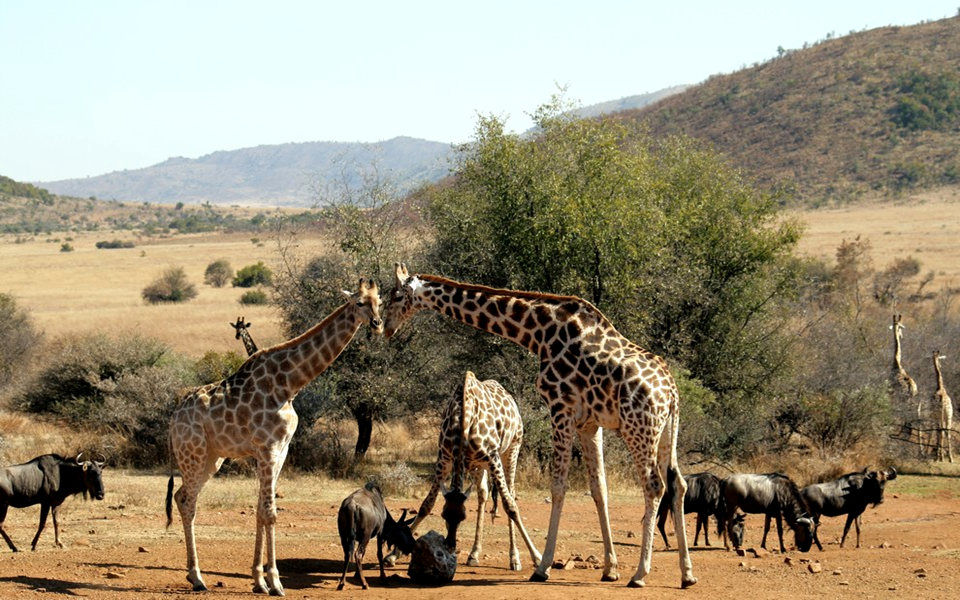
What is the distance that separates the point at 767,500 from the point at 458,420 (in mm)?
4801

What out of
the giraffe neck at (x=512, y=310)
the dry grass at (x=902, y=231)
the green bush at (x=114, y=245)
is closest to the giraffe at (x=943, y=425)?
the giraffe neck at (x=512, y=310)

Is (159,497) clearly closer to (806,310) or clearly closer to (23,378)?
(23,378)

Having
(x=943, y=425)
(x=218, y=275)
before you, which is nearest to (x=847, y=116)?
(x=218, y=275)

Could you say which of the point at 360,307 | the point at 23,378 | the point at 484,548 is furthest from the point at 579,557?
the point at 23,378

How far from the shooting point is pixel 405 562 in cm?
1360

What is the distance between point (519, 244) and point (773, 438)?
7.34 metres

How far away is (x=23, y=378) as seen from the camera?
26.7m

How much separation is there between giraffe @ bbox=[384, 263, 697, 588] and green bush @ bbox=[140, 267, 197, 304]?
43.7 m

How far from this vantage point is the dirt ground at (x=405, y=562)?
451 inches

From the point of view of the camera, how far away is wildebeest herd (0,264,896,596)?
11828 mm

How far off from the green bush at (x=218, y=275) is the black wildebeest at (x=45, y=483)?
49.7 m

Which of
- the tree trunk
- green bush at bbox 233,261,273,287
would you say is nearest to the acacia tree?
the tree trunk

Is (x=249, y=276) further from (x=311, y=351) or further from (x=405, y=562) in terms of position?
(x=311, y=351)

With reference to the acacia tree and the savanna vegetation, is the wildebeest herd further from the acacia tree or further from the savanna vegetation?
the acacia tree
